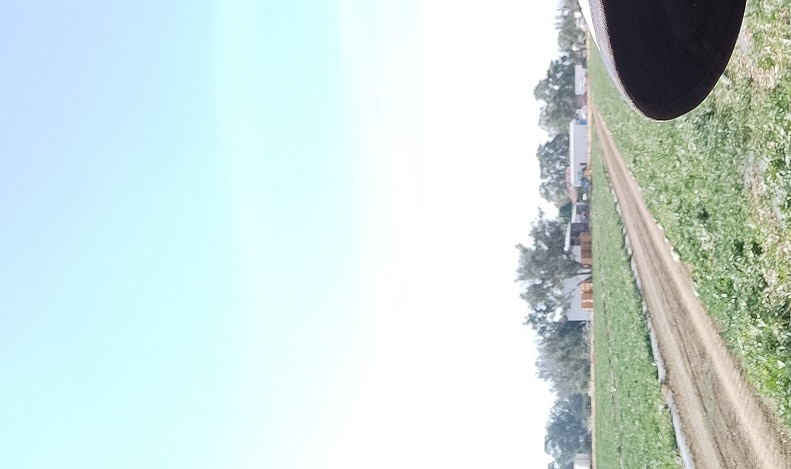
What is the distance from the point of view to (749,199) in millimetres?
9234

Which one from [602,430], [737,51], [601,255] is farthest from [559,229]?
[737,51]

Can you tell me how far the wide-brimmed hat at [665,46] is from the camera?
383 cm

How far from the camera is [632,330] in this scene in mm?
20453

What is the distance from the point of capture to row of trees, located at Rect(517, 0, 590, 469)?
48.9 meters

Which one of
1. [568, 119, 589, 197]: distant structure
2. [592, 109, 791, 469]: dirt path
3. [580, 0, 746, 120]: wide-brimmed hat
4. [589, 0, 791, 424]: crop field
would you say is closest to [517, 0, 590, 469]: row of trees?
[568, 119, 589, 197]: distant structure

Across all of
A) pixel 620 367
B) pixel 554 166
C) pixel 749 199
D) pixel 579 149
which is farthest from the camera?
pixel 554 166

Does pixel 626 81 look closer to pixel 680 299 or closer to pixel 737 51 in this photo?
pixel 737 51

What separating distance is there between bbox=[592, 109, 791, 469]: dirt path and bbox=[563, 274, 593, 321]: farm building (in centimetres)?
2532

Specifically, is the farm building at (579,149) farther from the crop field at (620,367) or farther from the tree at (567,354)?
the tree at (567,354)

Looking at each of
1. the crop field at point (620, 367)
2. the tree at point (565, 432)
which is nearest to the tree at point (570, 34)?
the crop field at point (620, 367)

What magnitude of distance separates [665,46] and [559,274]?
44.9 metres

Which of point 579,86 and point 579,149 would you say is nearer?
point 579,149

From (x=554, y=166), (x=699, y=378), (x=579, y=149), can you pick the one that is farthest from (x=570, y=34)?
(x=699, y=378)

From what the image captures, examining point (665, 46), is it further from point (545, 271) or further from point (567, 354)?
point (567, 354)
